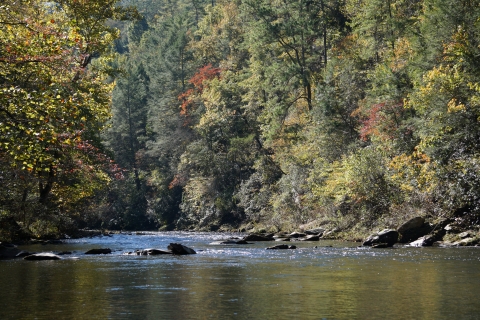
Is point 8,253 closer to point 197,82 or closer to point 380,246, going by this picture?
point 380,246

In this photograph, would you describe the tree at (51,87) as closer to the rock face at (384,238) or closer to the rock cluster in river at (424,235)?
the rock face at (384,238)

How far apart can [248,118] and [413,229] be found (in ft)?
104

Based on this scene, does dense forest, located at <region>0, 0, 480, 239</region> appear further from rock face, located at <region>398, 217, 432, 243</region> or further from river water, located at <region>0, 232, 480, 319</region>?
river water, located at <region>0, 232, 480, 319</region>

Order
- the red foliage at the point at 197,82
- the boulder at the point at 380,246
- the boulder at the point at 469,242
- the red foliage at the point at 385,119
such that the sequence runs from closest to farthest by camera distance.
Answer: the boulder at the point at 469,242 < the boulder at the point at 380,246 < the red foliage at the point at 385,119 < the red foliage at the point at 197,82

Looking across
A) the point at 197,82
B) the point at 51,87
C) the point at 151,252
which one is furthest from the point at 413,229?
the point at 197,82

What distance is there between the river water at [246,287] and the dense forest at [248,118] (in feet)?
10.6

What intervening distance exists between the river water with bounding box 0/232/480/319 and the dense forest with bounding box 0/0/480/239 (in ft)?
10.6

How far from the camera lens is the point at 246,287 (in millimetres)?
14359

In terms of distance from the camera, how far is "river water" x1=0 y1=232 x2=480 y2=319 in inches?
439

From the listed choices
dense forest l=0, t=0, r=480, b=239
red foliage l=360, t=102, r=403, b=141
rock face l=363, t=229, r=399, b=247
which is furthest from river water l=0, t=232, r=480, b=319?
red foliage l=360, t=102, r=403, b=141

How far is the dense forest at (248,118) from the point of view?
22.5 meters

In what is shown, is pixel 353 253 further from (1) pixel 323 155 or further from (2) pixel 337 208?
(1) pixel 323 155

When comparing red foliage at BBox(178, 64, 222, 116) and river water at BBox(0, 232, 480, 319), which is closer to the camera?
river water at BBox(0, 232, 480, 319)

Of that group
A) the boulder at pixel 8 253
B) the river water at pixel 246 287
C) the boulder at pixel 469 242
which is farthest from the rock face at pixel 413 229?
the boulder at pixel 8 253
